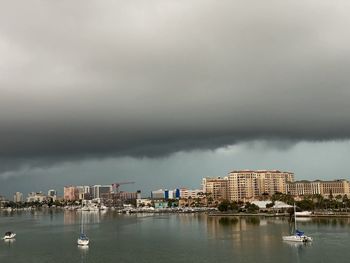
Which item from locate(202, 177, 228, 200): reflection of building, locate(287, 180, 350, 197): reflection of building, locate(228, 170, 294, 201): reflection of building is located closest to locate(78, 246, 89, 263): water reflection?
locate(228, 170, 294, 201): reflection of building

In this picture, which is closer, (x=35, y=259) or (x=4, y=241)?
(x=35, y=259)

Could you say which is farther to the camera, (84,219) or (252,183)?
(252,183)

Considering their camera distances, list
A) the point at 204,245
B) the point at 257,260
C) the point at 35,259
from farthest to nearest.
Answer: the point at 204,245, the point at 35,259, the point at 257,260

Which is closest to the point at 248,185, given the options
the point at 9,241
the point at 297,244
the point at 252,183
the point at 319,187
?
the point at 252,183

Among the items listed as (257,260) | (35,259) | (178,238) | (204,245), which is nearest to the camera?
(257,260)

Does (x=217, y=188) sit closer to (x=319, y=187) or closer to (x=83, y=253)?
(x=319, y=187)

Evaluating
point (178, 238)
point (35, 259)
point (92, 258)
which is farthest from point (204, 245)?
point (35, 259)

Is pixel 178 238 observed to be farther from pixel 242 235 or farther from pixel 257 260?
pixel 257 260
